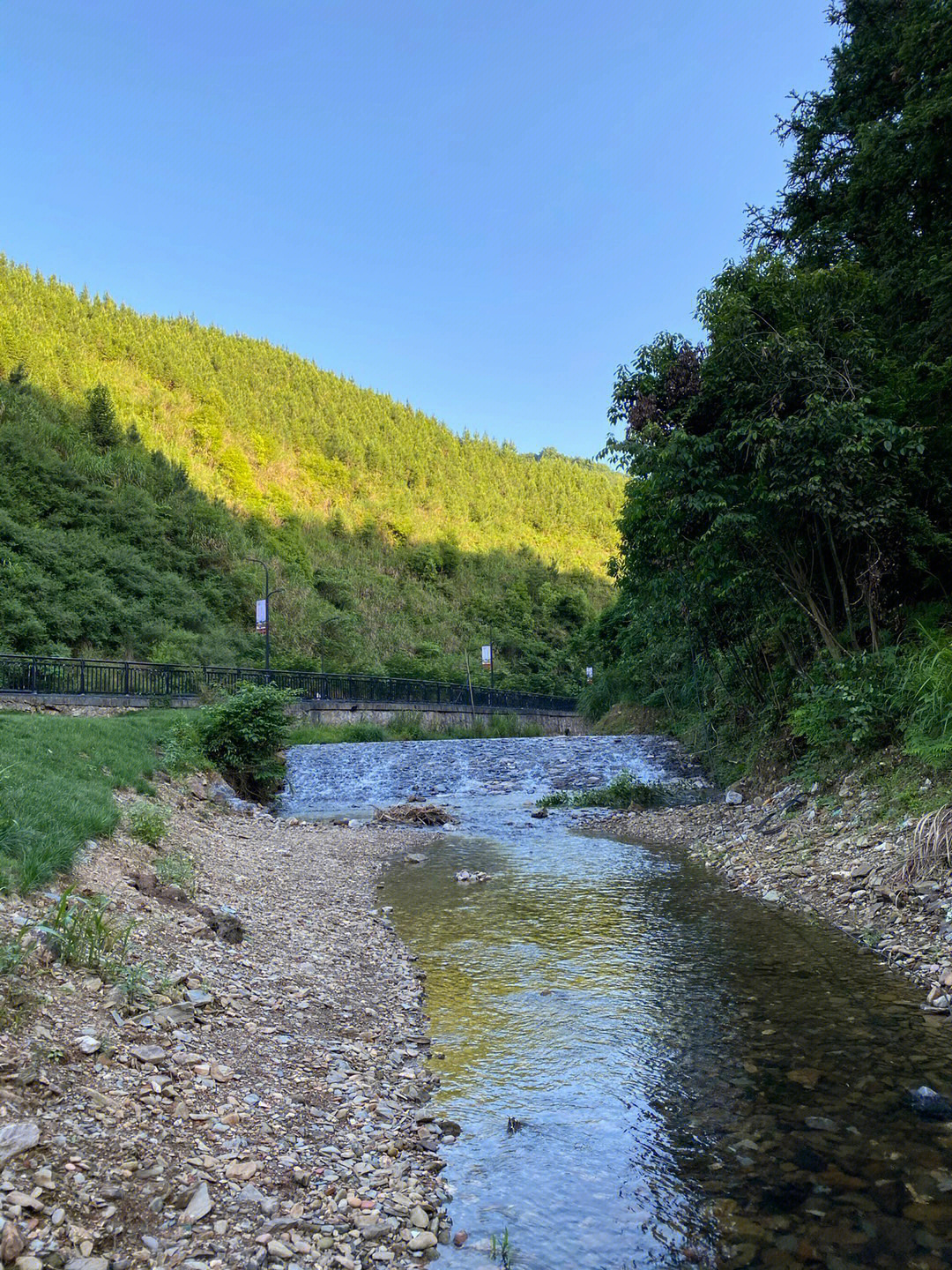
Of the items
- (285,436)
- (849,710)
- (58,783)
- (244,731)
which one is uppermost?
(285,436)

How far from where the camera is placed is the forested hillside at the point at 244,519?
3788cm

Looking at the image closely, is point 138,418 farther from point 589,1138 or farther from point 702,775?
point 589,1138

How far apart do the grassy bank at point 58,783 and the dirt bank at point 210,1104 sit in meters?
0.37

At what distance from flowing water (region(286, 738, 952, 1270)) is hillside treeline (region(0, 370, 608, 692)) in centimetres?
2997

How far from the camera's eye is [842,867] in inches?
312

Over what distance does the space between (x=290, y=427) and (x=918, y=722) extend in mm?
86180

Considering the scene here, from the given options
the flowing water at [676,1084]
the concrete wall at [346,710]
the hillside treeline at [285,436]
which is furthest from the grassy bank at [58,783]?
the hillside treeline at [285,436]

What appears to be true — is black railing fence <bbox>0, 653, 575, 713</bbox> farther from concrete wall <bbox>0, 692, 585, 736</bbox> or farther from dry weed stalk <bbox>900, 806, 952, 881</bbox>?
dry weed stalk <bbox>900, 806, 952, 881</bbox>

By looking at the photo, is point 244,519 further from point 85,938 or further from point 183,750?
point 85,938

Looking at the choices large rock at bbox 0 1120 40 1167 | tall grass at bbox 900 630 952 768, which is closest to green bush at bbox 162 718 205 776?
tall grass at bbox 900 630 952 768

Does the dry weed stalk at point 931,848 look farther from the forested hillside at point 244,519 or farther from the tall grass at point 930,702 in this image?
the forested hillside at point 244,519

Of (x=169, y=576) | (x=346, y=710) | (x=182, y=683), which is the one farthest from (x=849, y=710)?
(x=169, y=576)

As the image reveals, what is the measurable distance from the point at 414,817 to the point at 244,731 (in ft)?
14.9

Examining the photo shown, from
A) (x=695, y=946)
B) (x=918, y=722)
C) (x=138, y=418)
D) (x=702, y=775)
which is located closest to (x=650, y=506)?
(x=918, y=722)
